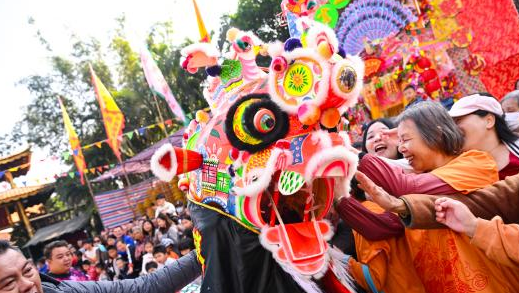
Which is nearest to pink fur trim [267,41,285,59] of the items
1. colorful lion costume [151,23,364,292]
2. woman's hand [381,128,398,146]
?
colorful lion costume [151,23,364,292]

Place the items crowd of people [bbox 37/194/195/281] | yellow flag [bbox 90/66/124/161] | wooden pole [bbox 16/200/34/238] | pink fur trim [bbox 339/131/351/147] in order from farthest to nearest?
wooden pole [bbox 16/200/34/238], yellow flag [bbox 90/66/124/161], crowd of people [bbox 37/194/195/281], pink fur trim [bbox 339/131/351/147]

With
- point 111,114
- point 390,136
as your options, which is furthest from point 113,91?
point 390,136

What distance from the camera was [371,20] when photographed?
617 cm

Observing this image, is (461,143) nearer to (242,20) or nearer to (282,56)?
(282,56)

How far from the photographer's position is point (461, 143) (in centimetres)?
180

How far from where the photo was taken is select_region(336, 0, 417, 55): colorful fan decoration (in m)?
6.02

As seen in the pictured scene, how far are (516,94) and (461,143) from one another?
1.70 m

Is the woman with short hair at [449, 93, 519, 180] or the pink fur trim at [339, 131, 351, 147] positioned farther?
the woman with short hair at [449, 93, 519, 180]

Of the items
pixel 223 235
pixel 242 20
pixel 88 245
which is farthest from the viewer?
pixel 242 20

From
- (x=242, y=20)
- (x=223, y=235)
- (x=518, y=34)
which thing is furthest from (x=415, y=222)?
(x=242, y=20)

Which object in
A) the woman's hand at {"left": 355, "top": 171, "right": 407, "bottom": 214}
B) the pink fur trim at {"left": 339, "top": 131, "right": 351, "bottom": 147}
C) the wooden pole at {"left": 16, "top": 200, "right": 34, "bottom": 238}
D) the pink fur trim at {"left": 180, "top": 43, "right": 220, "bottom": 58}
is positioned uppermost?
the pink fur trim at {"left": 180, "top": 43, "right": 220, "bottom": 58}

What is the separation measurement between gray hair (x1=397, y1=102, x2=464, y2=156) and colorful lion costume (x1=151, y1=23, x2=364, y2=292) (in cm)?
45

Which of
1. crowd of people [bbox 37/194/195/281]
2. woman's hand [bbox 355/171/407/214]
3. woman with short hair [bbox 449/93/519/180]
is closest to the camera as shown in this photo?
woman's hand [bbox 355/171/407/214]

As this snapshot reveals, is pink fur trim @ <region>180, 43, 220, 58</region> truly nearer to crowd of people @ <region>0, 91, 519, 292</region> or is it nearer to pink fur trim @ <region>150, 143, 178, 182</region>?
Result: pink fur trim @ <region>150, 143, 178, 182</region>
